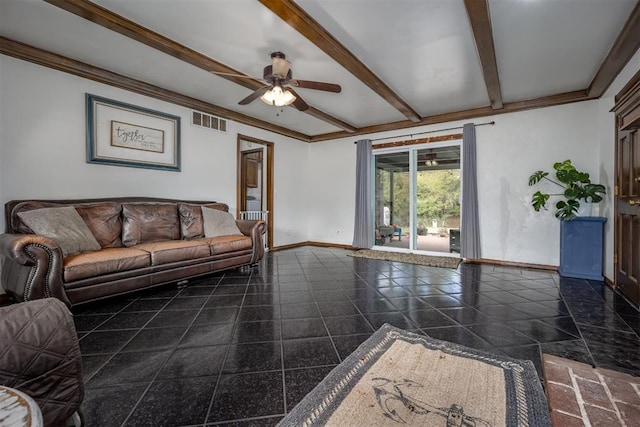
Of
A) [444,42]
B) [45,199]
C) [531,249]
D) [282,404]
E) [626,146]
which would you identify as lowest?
[282,404]

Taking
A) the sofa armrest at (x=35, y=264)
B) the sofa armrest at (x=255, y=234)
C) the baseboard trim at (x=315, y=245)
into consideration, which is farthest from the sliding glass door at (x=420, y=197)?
the sofa armrest at (x=35, y=264)

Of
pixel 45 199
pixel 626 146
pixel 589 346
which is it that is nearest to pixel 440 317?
pixel 589 346

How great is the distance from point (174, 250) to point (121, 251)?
18.8 inches

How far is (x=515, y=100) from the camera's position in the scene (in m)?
4.19

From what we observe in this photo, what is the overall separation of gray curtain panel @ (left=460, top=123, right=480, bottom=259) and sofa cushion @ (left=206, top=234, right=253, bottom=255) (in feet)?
11.1

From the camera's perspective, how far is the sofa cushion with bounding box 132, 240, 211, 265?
117 inches

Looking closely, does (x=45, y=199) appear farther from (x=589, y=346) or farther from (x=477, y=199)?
(x=477, y=199)

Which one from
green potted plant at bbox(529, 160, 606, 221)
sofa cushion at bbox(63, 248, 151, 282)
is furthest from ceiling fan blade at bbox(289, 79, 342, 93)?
green potted plant at bbox(529, 160, 606, 221)

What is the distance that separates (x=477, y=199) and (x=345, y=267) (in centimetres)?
244

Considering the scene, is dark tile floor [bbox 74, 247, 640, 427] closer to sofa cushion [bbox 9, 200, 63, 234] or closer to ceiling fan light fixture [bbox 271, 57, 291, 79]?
sofa cushion [bbox 9, 200, 63, 234]

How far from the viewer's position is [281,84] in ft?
9.57

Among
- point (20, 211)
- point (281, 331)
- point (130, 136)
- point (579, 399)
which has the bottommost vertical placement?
point (281, 331)

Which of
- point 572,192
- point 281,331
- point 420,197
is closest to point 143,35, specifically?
point 281,331

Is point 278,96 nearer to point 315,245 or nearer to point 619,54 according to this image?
point 619,54
